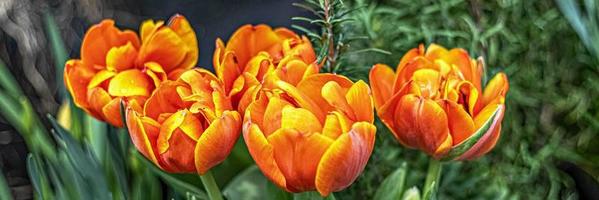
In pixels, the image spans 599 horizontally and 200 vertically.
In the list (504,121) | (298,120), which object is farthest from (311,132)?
(504,121)

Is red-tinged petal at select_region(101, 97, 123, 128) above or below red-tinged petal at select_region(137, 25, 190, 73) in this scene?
below

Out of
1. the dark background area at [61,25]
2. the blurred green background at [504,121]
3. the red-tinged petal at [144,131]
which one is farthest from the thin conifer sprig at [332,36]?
the dark background area at [61,25]

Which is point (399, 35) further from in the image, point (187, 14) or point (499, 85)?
point (187, 14)

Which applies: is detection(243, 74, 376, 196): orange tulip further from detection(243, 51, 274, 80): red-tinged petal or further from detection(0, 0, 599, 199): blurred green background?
detection(0, 0, 599, 199): blurred green background

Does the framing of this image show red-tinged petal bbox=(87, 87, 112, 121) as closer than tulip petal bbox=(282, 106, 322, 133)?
No

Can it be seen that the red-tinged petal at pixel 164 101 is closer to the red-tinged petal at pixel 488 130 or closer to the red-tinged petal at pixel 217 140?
the red-tinged petal at pixel 217 140

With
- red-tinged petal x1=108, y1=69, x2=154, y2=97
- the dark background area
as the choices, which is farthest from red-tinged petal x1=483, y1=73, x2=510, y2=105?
the dark background area
